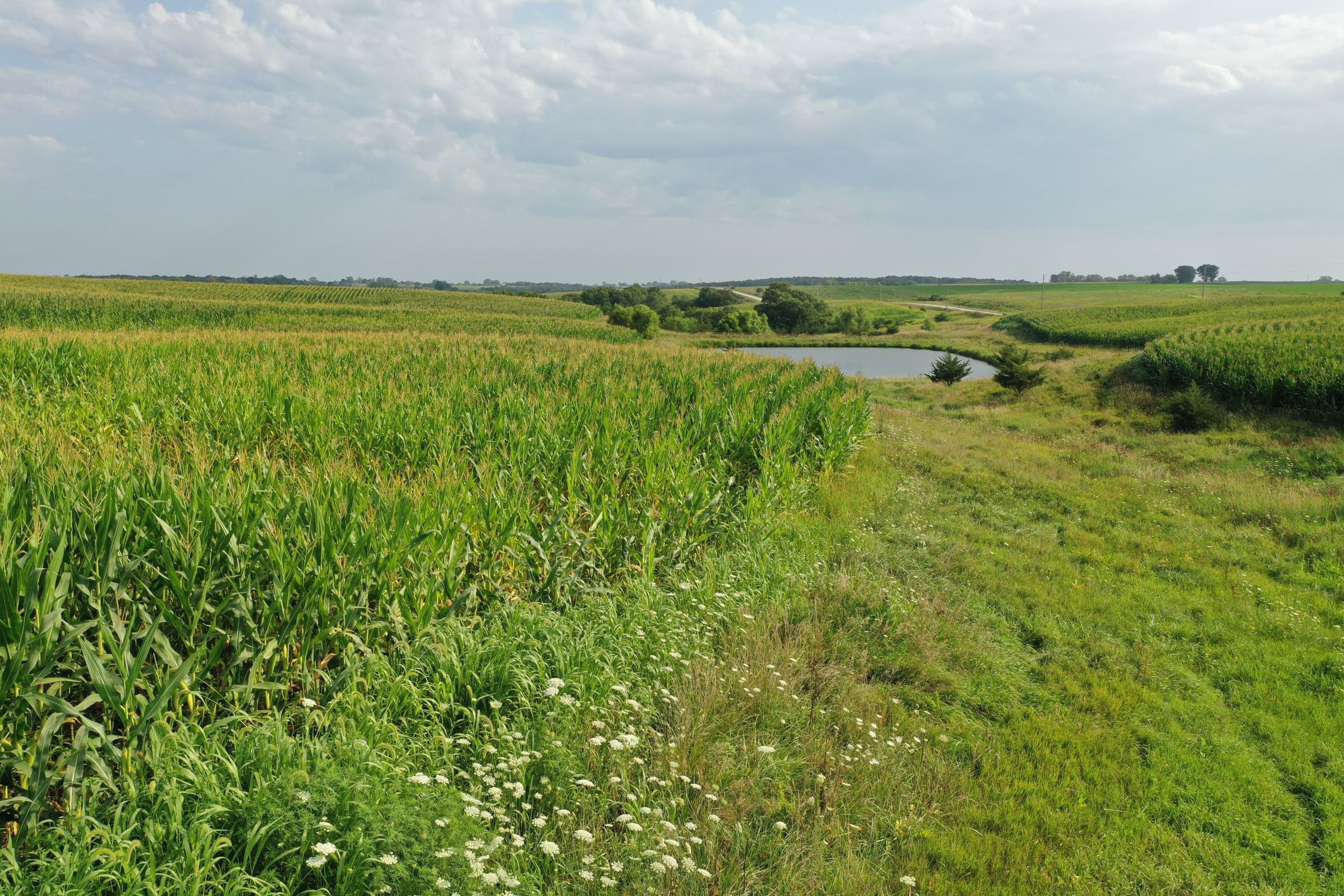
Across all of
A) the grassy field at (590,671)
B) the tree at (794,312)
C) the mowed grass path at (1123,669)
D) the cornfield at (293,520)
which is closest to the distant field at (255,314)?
the cornfield at (293,520)

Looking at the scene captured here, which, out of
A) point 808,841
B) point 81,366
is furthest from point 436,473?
point 81,366

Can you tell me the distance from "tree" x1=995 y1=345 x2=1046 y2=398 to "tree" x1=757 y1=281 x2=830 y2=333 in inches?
2390

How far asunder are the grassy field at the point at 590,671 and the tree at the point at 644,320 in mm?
55251

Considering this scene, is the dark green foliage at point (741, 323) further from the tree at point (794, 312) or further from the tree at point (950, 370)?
the tree at point (950, 370)

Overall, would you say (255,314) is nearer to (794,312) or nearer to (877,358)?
(877,358)

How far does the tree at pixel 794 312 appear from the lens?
287ft

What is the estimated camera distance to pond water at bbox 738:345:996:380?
4722 centimetres

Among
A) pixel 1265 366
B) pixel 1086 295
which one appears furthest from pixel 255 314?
pixel 1086 295

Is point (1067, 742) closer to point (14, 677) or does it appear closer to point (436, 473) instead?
point (436, 473)

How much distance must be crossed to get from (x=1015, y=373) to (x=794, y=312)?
2545 inches

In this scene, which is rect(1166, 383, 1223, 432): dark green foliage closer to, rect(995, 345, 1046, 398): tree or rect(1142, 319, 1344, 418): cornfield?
rect(1142, 319, 1344, 418): cornfield

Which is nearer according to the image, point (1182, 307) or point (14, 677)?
point (14, 677)

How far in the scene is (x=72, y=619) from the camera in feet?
11.3

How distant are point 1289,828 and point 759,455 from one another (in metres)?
6.89
